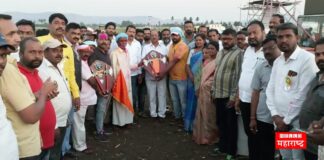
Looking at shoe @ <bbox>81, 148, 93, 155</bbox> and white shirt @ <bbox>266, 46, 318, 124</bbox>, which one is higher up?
white shirt @ <bbox>266, 46, 318, 124</bbox>

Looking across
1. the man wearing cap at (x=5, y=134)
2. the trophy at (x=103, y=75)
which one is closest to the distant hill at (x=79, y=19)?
the trophy at (x=103, y=75)

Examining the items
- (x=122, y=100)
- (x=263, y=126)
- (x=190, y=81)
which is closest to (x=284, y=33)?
(x=263, y=126)

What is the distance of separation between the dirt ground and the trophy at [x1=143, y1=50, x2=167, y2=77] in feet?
3.72

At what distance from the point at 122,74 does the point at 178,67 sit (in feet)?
3.87

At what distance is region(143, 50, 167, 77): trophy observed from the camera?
6590 mm

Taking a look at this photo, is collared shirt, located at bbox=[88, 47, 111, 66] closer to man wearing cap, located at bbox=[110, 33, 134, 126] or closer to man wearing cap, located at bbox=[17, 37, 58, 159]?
man wearing cap, located at bbox=[110, 33, 134, 126]

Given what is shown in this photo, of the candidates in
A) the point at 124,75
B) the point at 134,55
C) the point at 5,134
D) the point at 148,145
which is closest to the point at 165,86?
the point at 134,55

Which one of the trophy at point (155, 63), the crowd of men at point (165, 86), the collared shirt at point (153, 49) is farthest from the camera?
the collared shirt at point (153, 49)

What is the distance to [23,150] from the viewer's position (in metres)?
2.43

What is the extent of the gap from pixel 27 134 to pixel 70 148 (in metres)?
2.74

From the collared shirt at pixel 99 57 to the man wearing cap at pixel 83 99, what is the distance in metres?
0.22

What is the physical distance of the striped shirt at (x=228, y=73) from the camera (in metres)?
4.52

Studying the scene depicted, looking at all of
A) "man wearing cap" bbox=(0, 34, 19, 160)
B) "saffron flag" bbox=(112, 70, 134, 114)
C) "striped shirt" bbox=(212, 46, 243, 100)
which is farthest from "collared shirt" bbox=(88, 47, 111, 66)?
"man wearing cap" bbox=(0, 34, 19, 160)

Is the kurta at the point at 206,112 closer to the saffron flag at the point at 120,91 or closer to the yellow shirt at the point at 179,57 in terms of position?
the yellow shirt at the point at 179,57
